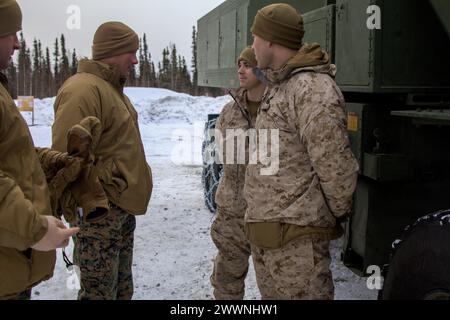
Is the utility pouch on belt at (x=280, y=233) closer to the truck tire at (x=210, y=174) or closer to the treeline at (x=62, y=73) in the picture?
the truck tire at (x=210, y=174)

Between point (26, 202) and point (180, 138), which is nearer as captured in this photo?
point (26, 202)

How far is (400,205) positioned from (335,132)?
1285 mm

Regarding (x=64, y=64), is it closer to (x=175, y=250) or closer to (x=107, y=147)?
(x=175, y=250)

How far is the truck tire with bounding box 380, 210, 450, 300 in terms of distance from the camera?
7.57 feet

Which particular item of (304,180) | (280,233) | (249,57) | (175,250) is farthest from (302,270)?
(175,250)

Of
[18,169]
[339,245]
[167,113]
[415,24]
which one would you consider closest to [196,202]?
[339,245]

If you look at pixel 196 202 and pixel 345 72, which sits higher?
pixel 345 72

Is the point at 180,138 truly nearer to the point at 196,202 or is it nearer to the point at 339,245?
the point at 196,202

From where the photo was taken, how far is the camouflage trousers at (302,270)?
2434 mm

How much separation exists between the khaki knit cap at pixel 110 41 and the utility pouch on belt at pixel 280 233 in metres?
1.31

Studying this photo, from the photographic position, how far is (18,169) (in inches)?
75.5

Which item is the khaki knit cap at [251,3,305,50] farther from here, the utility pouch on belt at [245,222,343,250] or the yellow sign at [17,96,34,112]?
the yellow sign at [17,96,34,112]

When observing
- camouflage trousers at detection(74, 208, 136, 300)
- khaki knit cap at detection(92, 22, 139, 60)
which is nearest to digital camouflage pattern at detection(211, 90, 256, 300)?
camouflage trousers at detection(74, 208, 136, 300)
